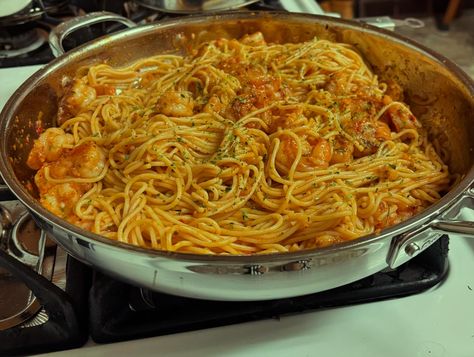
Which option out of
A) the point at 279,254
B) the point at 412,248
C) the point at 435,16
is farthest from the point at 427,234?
the point at 435,16

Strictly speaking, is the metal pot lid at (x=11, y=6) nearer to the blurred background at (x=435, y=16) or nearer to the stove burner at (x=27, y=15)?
the stove burner at (x=27, y=15)

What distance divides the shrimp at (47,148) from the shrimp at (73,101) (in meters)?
0.15

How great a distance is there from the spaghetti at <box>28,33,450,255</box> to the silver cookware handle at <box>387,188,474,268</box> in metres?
0.21

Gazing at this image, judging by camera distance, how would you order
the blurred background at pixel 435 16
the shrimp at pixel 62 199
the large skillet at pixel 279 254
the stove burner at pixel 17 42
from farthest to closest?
the blurred background at pixel 435 16, the stove burner at pixel 17 42, the shrimp at pixel 62 199, the large skillet at pixel 279 254

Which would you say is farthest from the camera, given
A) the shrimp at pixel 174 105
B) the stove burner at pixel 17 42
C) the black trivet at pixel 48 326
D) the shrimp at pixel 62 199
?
the stove burner at pixel 17 42

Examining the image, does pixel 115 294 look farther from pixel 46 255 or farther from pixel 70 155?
pixel 70 155

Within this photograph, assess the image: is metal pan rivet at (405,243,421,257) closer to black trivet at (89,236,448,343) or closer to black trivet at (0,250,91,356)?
black trivet at (89,236,448,343)

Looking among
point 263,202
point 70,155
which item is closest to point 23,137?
point 70,155

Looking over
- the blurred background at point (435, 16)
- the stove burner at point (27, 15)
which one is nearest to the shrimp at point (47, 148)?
the stove burner at point (27, 15)

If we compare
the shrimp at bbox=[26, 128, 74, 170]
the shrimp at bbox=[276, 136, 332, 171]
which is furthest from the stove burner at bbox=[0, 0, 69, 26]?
the shrimp at bbox=[276, 136, 332, 171]

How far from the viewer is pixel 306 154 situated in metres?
1.59

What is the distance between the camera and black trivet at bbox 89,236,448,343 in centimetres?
130

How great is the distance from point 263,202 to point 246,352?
41 centimetres

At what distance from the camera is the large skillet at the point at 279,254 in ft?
3.58
